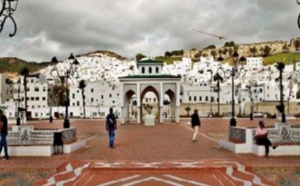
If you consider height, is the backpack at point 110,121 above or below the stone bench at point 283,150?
above

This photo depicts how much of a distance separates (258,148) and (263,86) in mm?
91912

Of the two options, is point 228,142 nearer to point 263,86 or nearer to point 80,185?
point 80,185

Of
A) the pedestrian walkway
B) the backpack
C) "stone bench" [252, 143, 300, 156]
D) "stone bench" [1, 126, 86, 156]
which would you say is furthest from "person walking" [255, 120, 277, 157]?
"stone bench" [1, 126, 86, 156]

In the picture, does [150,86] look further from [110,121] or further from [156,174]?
[156,174]

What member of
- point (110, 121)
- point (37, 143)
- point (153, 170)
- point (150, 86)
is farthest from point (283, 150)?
point (150, 86)

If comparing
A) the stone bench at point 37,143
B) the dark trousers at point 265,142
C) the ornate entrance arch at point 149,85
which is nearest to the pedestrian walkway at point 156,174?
the dark trousers at point 265,142

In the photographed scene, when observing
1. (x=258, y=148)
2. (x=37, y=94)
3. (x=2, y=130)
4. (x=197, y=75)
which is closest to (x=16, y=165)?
(x=2, y=130)

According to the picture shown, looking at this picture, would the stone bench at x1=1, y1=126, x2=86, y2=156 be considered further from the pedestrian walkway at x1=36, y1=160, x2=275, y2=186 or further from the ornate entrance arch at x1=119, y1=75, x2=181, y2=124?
the ornate entrance arch at x1=119, y1=75, x2=181, y2=124

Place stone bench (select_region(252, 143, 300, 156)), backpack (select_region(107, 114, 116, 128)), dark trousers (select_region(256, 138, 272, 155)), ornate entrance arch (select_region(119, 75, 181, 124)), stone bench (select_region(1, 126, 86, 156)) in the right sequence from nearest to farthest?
dark trousers (select_region(256, 138, 272, 155)) < stone bench (select_region(252, 143, 300, 156)) < stone bench (select_region(1, 126, 86, 156)) < backpack (select_region(107, 114, 116, 128)) < ornate entrance arch (select_region(119, 75, 181, 124))

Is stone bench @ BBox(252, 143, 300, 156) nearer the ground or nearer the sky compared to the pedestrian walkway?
nearer the sky

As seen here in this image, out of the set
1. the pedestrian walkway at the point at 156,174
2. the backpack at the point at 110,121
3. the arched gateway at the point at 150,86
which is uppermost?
the arched gateway at the point at 150,86

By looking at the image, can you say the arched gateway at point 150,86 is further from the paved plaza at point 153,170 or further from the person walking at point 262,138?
the paved plaza at point 153,170

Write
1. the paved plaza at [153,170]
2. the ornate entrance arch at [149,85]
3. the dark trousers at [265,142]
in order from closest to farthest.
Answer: the paved plaza at [153,170] < the dark trousers at [265,142] < the ornate entrance arch at [149,85]

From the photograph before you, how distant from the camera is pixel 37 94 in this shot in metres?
95.1
